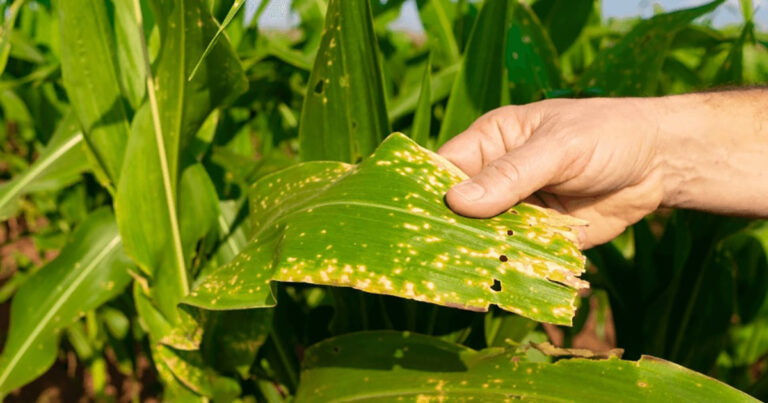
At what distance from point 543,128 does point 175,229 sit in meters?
0.44

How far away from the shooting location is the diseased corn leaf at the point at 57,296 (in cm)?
77

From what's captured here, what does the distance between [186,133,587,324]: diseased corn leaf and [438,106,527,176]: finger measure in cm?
17

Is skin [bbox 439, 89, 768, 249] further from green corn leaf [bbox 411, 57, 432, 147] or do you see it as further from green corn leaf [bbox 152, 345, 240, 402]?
green corn leaf [bbox 152, 345, 240, 402]

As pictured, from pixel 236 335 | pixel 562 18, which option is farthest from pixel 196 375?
pixel 562 18

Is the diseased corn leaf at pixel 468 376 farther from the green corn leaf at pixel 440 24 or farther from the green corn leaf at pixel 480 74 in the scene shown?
the green corn leaf at pixel 440 24

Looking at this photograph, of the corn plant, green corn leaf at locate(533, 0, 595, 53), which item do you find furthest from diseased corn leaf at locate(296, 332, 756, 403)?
green corn leaf at locate(533, 0, 595, 53)

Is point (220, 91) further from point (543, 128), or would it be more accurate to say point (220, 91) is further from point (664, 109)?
point (664, 109)

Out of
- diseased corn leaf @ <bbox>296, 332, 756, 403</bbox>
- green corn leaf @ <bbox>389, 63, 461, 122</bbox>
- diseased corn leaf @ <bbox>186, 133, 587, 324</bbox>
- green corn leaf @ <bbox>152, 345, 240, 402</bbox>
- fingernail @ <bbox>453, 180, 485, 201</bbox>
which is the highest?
green corn leaf @ <bbox>389, 63, 461, 122</bbox>

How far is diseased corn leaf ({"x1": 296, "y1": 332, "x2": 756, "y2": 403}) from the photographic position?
0.48 m

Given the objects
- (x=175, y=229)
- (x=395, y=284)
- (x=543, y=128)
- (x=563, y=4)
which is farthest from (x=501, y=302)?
(x=563, y=4)

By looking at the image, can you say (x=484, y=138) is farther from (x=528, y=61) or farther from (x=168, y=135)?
(x=168, y=135)

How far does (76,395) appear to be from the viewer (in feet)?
6.02

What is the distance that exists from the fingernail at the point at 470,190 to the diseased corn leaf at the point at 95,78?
406 mm

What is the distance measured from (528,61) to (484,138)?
0.22 metres
